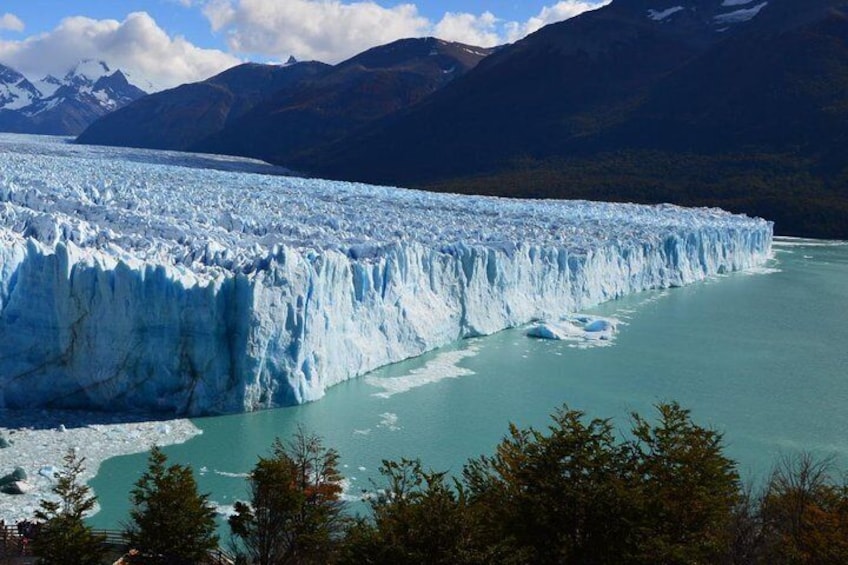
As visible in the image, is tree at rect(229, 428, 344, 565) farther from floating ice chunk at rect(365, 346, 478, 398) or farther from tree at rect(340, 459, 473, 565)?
floating ice chunk at rect(365, 346, 478, 398)

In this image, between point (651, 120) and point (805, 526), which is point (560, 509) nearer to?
point (805, 526)

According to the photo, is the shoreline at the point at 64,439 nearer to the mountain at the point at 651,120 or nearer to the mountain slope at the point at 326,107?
the mountain at the point at 651,120

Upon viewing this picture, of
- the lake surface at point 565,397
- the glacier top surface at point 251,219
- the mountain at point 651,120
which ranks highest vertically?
the mountain at point 651,120

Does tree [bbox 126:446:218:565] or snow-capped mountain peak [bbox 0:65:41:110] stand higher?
snow-capped mountain peak [bbox 0:65:41:110]

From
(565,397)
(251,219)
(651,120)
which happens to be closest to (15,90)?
(651,120)

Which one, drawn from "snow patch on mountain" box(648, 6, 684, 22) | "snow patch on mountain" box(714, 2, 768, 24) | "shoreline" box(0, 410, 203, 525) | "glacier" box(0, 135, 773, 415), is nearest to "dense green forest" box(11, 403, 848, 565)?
"shoreline" box(0, 410, 203, 525)

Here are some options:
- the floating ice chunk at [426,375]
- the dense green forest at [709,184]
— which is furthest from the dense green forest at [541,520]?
the dense green forest at [709,184]
